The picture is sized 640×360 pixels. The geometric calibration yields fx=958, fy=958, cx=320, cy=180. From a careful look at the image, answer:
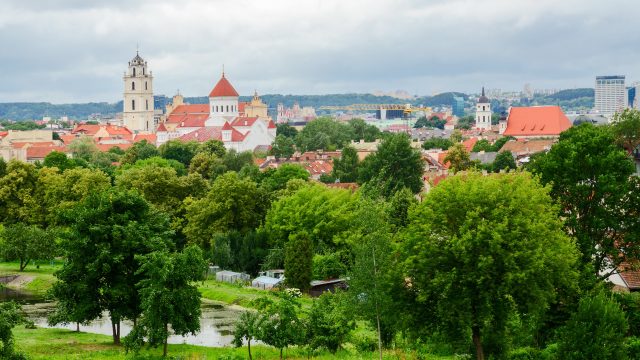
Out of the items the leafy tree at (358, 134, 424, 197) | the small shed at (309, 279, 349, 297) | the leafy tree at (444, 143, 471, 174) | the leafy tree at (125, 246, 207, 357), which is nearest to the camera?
the leafy tree at (125, 246, 207, 357)

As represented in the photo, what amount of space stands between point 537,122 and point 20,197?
8813cm

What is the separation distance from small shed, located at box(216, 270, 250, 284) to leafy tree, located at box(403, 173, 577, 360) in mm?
22832

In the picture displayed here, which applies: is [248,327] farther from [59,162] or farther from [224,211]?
[59,162]

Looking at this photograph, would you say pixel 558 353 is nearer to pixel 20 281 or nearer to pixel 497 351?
pixel 497 351

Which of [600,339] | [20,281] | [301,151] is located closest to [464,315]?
[600,339]

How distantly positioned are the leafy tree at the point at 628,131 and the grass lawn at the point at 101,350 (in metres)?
33.2

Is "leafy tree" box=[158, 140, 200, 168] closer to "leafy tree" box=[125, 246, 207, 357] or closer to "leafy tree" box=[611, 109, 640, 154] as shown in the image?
"leafy tree" box=[611, 109, 640, 154]

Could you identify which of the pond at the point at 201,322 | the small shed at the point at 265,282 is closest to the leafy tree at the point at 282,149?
the small shed at the point at 265,282

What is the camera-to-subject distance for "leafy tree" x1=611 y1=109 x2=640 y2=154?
57.1 meters

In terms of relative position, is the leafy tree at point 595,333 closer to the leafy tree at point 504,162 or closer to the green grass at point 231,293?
the green grass at point 231,293

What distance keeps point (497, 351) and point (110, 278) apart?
13.4 m

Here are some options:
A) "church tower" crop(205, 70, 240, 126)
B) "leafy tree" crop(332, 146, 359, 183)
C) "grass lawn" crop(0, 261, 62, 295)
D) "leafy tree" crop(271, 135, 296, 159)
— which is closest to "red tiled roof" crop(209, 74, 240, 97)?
"church tower" crop(205, 70, 240, 126)

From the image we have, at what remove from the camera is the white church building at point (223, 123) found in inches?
5320

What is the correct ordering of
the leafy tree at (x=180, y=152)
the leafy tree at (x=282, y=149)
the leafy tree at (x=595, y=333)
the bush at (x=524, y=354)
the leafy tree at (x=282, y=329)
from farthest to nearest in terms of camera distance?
the leafy tree at (x=282, y=149), the leafy tree at (x=180, y=152), the leafy tree at (x=282, y=329), the bush at (x=524, y=354), the leafy tree at (x=595, y=333)
